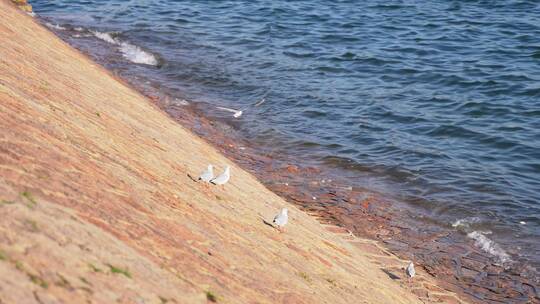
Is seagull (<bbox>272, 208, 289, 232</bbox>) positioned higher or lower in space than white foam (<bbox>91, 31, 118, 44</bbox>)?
higher

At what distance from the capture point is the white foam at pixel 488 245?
12555 millimetres

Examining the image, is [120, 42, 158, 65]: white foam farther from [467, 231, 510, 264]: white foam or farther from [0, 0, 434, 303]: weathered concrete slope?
[467, 231, 510, 264]: white foam

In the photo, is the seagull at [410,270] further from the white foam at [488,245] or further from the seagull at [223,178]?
the seagull at [223,178]

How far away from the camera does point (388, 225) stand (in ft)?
44.2

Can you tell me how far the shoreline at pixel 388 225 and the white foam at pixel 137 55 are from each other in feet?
25.1

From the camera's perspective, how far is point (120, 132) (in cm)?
1083

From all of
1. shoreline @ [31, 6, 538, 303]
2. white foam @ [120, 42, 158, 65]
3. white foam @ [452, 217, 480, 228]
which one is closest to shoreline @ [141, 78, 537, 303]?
shoreline @ [31, 6, 538, 303]

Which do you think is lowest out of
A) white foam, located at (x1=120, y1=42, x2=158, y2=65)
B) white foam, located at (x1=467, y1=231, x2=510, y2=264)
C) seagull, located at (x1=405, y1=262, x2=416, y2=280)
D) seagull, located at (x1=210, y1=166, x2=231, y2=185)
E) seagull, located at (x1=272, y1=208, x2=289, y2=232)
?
white foam, located at (x1=467, y1=231, x2=510, y2=264)

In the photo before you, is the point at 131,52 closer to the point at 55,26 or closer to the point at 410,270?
the point at 55,26

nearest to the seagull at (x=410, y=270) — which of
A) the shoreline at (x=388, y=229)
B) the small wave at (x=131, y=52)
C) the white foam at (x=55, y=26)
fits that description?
the shoreline at (x=388, y=229)

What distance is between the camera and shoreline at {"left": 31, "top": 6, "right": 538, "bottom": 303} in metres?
11.8

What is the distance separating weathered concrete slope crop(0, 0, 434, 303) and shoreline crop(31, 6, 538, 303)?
4.45 feet

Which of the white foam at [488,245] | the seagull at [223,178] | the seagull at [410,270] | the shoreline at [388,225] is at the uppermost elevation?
the seagull at [223,178]

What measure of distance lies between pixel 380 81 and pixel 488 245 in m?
10.4
